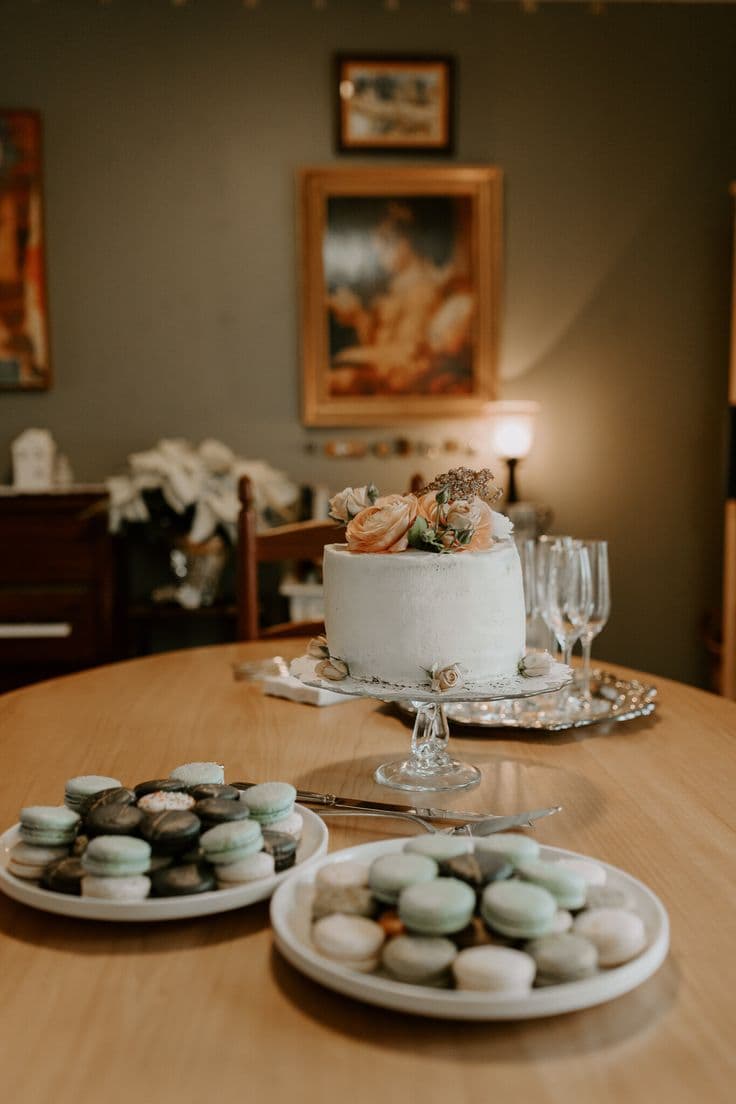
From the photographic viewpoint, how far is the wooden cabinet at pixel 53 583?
3475 millimetres

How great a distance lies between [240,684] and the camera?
→ 177 centimetres

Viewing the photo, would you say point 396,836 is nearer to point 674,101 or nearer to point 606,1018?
point 606,1018

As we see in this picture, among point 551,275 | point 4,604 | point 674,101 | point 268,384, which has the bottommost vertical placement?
point 4,604

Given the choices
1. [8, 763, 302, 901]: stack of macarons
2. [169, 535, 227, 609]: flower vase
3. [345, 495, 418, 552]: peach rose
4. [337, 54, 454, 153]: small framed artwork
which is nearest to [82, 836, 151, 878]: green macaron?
[8, 763, 302, 901]: stack of macarons

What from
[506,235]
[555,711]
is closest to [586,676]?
[555,711]

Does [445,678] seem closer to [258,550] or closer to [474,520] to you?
[474,520]

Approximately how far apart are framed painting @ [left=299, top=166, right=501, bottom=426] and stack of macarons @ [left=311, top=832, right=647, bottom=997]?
10.9 ft

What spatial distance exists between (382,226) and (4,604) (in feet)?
6.56

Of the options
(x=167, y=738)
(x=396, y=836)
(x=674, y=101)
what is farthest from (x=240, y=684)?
(x=674, y=101)

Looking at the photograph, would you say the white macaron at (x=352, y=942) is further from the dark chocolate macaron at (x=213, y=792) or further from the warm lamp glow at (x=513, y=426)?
the warm lamp glow at (x=513, y=426)

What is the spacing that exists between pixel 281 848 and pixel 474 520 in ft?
1.39

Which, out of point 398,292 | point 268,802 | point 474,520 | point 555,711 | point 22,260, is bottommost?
point 555,711

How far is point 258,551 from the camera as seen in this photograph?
2398 millimetres

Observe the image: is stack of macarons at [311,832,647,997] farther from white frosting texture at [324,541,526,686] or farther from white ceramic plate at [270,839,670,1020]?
white frosting texture at [324,541,526,686]
